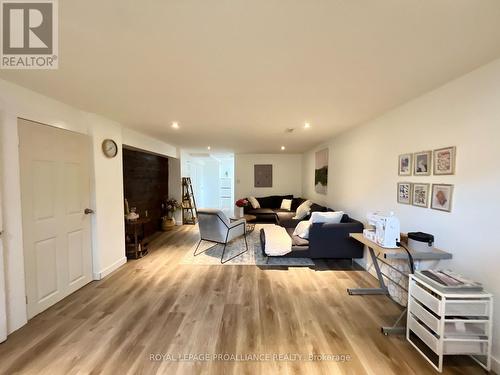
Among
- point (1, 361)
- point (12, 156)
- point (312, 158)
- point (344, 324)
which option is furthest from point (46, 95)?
point (312, 158)

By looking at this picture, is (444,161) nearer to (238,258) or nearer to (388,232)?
(388,232)

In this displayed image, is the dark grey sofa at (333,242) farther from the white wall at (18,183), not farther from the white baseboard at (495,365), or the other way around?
the white wall at (18,183)

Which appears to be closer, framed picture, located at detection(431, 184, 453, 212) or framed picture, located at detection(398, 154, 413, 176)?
framed picture, located at detection(431, 184, 453, 212)

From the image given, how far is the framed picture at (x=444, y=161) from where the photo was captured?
78.1 inches

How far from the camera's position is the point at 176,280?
120 inches

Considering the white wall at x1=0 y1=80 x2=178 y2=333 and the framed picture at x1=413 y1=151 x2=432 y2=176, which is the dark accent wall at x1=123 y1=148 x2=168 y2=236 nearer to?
the white wall at x1=0 y1=80 x2=178 y2=333

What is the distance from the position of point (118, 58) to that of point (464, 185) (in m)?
2.94

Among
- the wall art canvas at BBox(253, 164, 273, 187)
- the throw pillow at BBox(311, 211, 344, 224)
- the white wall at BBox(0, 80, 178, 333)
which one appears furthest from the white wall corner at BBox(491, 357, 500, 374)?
the wall art canvas at BBox(253, 164, 273, 187)

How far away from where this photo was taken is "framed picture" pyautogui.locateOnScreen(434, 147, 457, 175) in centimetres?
198

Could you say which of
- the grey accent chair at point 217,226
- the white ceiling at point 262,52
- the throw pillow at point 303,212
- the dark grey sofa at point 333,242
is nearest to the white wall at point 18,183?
the white ceiling at point 262,52

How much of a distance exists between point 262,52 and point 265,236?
2.74 meters

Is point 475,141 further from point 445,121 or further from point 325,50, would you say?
point 325,50

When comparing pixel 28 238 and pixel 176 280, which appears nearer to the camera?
pixel 28 238

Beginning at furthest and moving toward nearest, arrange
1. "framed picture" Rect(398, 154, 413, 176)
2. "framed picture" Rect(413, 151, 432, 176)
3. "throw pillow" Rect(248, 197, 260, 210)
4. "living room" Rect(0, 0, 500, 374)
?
1. "throw pillow" Rect(248, 197, 260, 210)
2. "framed picture" Rect(398, 154, 413, 176)
3. "framed picture" Rect(413, 151, 432, 176)
4. "living room" Rect(0, 0, 500, 374)
